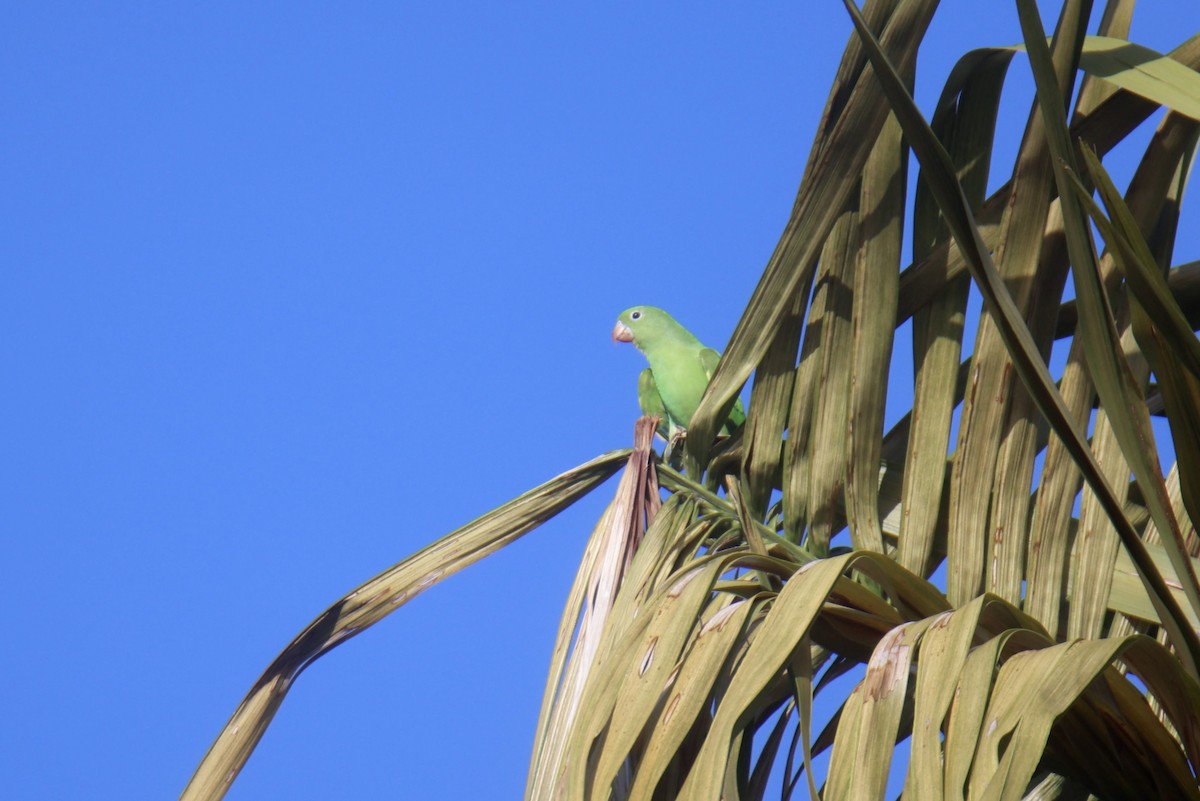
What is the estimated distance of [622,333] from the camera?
15.1 ft

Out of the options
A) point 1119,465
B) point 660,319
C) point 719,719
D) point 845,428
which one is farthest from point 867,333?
point 660,319

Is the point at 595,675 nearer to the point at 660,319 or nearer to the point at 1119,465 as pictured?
the point at 1119,465

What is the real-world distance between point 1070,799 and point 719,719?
0.67 metres

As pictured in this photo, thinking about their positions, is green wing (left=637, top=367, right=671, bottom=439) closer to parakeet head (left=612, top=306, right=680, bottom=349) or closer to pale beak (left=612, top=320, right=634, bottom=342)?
parakeet head (left=612, top=306, right=680, bottom=349)

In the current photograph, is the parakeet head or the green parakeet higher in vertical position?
the parakeet head

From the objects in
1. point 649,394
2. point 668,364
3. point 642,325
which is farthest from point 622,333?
point 649,394

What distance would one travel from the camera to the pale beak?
4.56m

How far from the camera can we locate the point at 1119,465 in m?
1.37

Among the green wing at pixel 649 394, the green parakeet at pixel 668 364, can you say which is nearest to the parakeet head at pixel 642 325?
the green parakeet at pixel 668 364

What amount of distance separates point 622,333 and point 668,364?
464 mm

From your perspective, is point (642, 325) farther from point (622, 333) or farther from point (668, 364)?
A: point (668, 364)

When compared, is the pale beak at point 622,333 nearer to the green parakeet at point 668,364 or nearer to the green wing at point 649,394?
the green parakeet at point 668,364

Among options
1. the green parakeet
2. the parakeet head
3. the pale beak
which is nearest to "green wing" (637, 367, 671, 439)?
the green parakeet

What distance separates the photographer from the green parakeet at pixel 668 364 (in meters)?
3.84
